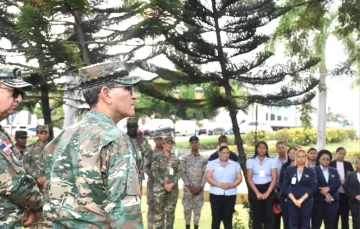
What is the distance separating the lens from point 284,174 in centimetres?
745

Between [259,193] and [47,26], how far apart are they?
3242mm

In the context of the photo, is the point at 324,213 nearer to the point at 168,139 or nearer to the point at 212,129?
the point at 168,139

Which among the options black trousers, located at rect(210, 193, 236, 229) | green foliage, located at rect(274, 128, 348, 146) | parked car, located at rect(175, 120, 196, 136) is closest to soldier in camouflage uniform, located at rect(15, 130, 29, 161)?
black trousers, located at rect(210, 193, 236, 229)

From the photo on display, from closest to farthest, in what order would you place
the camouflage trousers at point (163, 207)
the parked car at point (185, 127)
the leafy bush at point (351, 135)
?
1. the camouflage trousers at point (163, 207)
2. the leafy bush at point (351, 135)
3. the parked car at point (185, 127)

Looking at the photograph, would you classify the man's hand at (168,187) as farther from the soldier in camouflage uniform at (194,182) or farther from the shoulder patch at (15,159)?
the shoulder patch at (15,159)

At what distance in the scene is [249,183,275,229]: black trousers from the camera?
25.1ft

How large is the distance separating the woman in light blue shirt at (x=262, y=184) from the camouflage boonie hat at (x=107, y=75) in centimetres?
537

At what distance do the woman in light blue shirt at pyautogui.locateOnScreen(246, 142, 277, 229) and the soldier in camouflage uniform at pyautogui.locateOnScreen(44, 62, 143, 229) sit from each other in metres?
5.37

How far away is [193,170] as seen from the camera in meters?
8.49

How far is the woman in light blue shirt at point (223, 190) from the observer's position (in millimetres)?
7512

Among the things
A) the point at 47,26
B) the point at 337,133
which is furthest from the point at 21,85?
the point at 337,133

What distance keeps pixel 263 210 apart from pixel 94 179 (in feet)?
18.8

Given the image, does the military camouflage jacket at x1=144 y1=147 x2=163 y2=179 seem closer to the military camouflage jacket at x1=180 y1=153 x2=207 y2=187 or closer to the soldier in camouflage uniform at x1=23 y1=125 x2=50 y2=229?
the military camouflage jacket at x1=180 y1=153 x2=207 y2=187

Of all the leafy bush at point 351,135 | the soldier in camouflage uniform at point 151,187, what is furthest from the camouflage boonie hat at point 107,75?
the leafy bush at point 351,135
